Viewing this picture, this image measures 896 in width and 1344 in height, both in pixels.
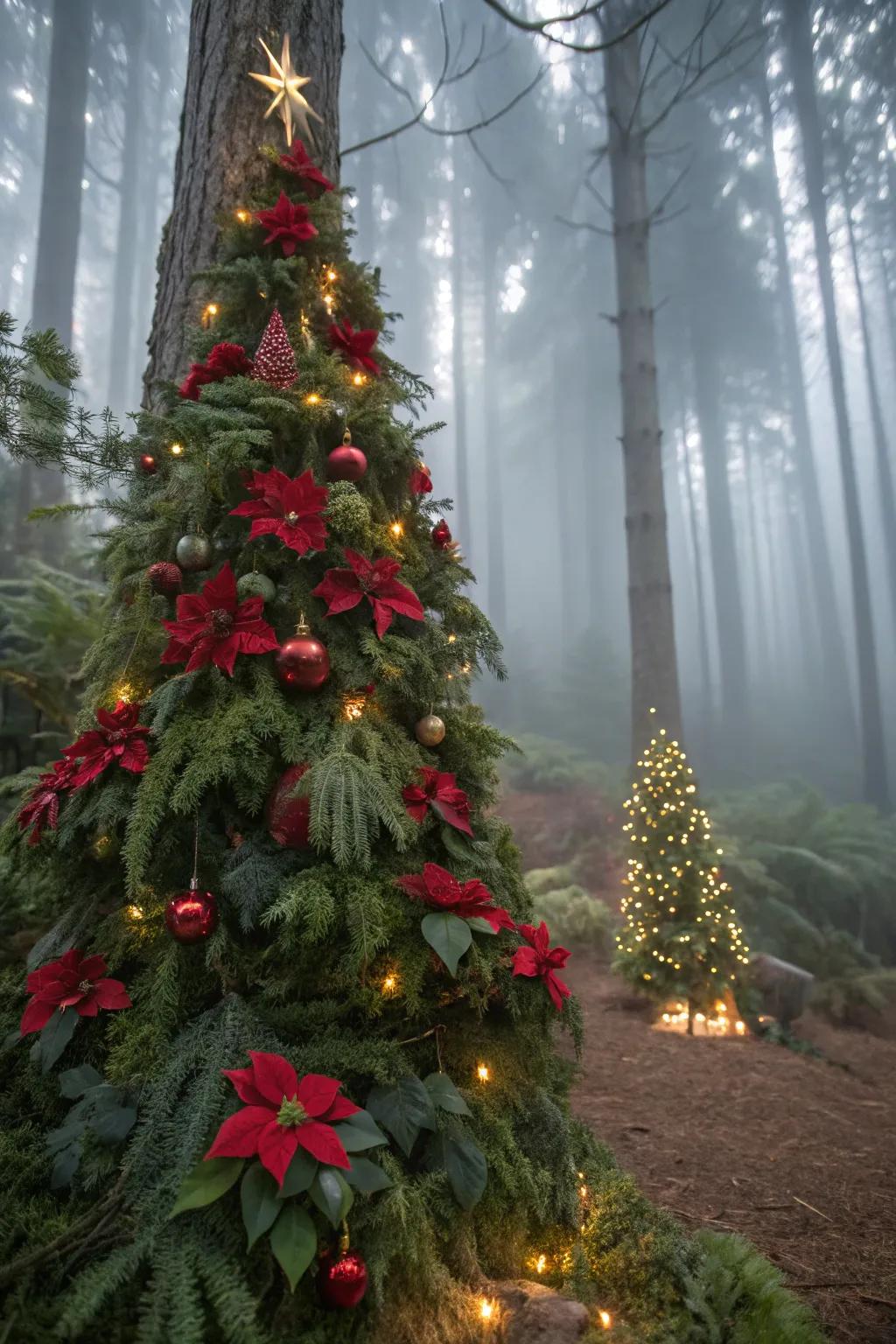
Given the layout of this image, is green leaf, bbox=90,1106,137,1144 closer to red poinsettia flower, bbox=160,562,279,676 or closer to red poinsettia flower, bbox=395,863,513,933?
red poinsettia flower, bbox=395,863,513,933

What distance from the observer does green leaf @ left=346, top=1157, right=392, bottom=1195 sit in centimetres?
123

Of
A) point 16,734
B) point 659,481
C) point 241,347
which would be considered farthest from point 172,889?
point 659,481

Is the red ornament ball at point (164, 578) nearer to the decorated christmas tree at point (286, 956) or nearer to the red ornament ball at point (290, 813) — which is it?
the decorated christmas tree at point (286, 956)

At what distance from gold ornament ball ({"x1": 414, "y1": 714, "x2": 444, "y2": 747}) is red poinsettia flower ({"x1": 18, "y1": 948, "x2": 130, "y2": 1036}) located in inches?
41.7

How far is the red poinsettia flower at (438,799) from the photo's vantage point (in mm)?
1849

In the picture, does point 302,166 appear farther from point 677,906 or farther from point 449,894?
point 677,906

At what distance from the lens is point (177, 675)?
1.87 meters

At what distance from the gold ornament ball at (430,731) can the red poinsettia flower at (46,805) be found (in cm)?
103

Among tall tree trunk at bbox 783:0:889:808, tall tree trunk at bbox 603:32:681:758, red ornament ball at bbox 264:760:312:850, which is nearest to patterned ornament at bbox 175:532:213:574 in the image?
red ornament ball at bbox 264:760:312:850

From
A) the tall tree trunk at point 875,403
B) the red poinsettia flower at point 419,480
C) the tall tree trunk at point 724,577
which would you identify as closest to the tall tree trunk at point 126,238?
the tall tree trunk at point 724,577

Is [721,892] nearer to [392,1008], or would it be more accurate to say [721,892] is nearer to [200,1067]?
[392,1008]

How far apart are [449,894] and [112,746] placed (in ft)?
3.41

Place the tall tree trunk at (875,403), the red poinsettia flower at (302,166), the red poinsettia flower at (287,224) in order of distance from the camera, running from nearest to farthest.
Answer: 1. the red poinsettia flower at (287,224)
2. the red poinsettia flower at (302,166)
3. the tall tree trunk at (875,403)

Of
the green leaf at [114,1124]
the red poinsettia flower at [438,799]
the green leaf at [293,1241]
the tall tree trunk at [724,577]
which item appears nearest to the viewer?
the green leaf at [293,1241]
